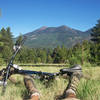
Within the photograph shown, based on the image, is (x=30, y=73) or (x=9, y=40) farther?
(x=9, y=40)

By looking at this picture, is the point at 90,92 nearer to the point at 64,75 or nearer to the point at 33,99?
the point at 33,99

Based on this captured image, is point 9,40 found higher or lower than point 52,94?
higher

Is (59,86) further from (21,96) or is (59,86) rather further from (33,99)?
(33,99)

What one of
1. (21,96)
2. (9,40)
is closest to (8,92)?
(21,96)

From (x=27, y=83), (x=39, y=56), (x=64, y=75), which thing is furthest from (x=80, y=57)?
(x=39, y=56)

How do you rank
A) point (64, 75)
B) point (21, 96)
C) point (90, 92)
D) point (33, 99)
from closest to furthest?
1. point (33, 99)
2. point (90, 92)
3. point (21, 96)
4. point (64, 75)

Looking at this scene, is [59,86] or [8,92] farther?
[59,86]

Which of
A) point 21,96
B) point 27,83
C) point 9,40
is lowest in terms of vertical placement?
point 21,96

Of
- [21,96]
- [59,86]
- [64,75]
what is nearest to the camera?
[21,96]

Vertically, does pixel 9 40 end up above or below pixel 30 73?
above

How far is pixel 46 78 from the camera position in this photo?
4.95 metres

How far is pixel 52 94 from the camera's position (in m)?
3.88

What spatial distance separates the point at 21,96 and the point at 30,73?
3.54ft

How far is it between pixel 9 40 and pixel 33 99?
2464 inches
